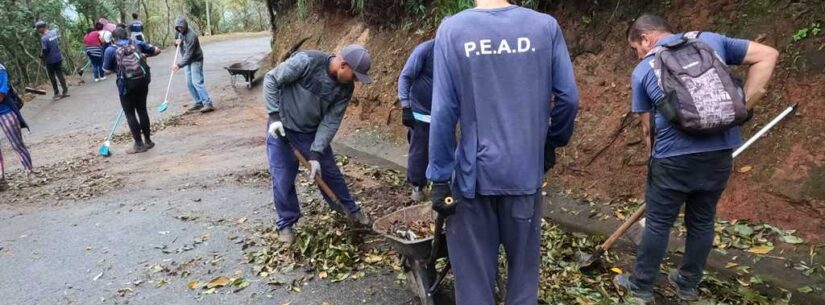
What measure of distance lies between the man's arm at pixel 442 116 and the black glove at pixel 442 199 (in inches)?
1.1

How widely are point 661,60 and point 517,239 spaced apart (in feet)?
4.18

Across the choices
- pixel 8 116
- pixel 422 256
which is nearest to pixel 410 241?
pixel 422 256

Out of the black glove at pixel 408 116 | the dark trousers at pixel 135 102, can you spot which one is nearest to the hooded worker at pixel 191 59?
the dark trousers at pixel 135 102

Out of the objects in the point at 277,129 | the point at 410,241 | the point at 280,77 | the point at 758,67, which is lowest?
the point at 410,241

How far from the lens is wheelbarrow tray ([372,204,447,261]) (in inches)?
132

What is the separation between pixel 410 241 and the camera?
11.3 ft

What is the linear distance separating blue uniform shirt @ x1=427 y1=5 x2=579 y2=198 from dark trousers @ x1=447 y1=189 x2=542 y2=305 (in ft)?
0.38

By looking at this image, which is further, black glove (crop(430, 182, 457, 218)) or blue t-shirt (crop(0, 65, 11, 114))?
blue t-shirt (crop(0, 65, 11, 114))

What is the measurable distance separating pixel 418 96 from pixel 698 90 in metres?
2.49

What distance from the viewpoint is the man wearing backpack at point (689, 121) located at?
3.03 metres

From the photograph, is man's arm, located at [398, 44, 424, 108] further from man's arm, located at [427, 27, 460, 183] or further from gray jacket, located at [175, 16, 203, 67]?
gray jacket, located at [175, 16, 203, 67]

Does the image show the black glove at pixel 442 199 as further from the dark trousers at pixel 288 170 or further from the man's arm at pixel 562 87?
the dark trousers at pixel 288 170

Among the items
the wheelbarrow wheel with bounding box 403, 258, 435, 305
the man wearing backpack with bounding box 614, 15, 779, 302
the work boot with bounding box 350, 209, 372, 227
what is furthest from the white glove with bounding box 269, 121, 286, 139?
the man wearing backpack with bounding box 614, 15, 779, 302

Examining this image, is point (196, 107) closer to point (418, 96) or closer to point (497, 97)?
point (418, 96)
